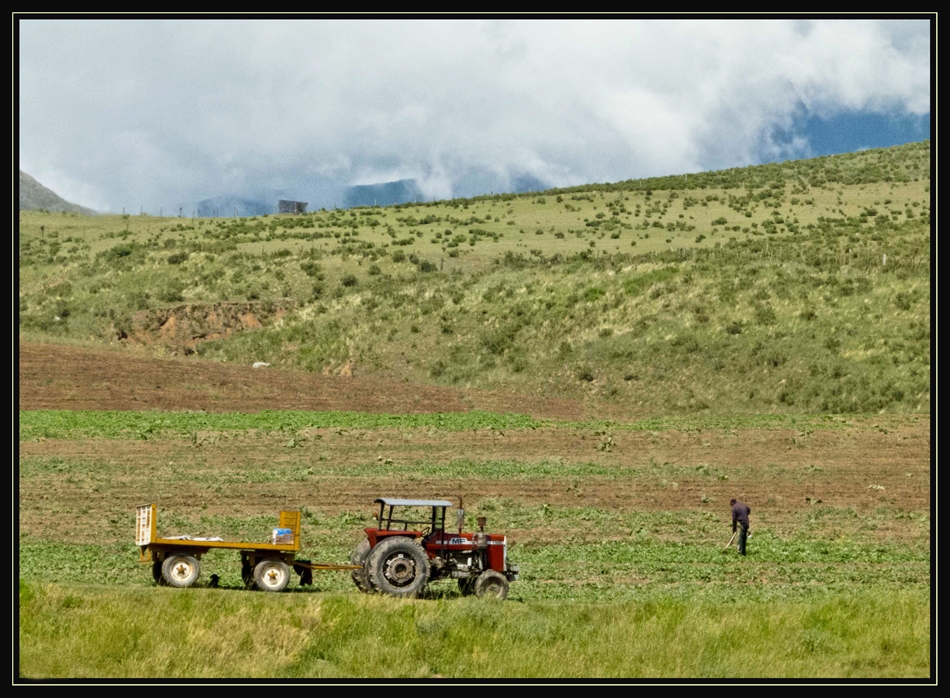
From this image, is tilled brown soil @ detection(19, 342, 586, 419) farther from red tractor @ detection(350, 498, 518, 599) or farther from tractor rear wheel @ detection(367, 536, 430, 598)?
tractor rear wheel @ detection(367, 536, 430, 598)

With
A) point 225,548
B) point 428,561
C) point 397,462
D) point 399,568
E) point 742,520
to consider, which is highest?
point 397,462

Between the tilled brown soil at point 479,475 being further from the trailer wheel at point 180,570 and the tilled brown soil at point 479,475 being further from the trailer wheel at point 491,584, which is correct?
the trailer wheel at point 491,584

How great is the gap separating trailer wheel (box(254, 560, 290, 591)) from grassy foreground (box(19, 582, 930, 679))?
86 centimetres

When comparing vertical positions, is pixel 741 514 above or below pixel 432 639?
above

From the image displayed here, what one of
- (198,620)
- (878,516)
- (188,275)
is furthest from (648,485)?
(188,275)

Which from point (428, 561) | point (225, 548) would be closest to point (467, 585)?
point (428, 561)

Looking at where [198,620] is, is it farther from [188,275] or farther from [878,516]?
[188,275]

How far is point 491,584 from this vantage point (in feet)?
59.4

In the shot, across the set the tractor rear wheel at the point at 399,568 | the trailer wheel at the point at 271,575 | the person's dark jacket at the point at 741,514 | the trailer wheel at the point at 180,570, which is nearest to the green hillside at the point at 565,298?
the person's dark jacket at the point at 741,514

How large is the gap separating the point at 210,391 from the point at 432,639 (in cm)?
2887

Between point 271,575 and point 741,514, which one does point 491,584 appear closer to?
point 271,575

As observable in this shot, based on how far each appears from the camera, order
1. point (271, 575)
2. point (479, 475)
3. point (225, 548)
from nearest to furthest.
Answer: point (225, 548)
point (271, 575)
point (479, 475)

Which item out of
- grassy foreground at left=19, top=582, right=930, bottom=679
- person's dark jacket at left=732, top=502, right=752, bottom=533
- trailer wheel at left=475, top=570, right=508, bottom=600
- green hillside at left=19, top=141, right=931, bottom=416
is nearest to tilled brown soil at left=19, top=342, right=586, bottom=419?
green hillside at left=19, top=141, right=931, bottom=416
